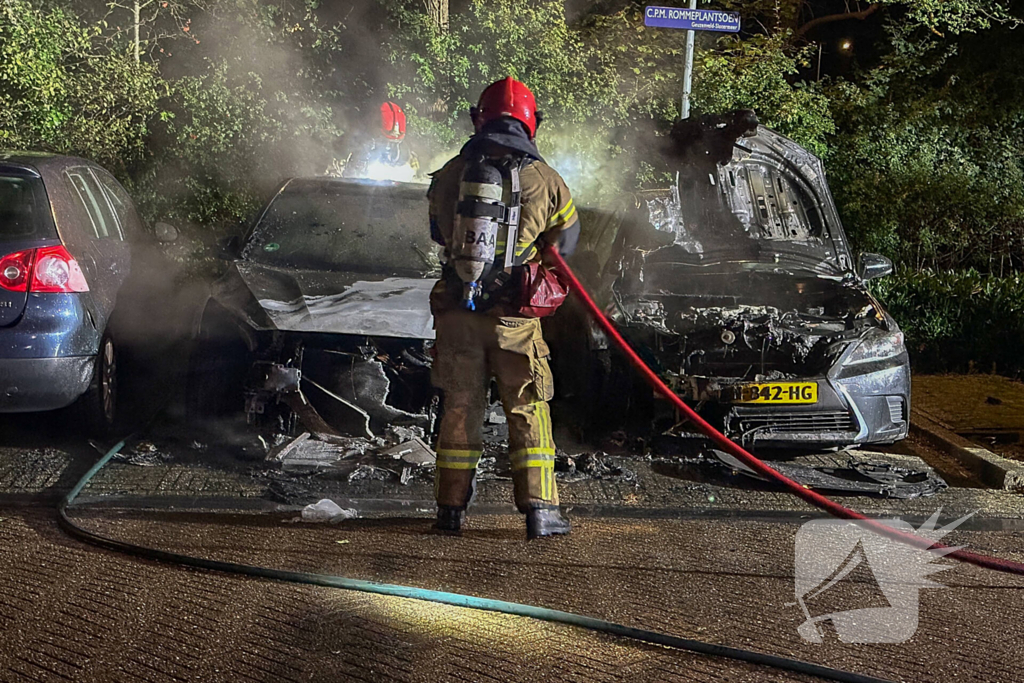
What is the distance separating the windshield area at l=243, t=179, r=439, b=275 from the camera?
6500 mm

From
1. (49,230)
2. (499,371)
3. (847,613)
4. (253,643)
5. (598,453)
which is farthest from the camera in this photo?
(598,453)

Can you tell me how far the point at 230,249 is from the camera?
659 cm

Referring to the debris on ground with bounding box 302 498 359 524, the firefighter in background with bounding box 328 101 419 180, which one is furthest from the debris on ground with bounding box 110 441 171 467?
the firefighter in background with bounding box 328 101 419 180

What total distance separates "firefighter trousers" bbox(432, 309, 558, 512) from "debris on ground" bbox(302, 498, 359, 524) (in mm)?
496

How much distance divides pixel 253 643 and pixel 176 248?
7.28 m

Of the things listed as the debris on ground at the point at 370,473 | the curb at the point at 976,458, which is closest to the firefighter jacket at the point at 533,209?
the debris on ground at the point at 370,473

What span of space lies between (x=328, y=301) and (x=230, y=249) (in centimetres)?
113

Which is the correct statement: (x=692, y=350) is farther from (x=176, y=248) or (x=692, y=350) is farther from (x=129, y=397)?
(x=176, y=248)

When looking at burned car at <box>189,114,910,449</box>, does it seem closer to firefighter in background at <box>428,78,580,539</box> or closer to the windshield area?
the windshield area

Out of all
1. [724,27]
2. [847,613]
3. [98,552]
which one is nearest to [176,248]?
[724,27]

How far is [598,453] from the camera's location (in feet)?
20.5

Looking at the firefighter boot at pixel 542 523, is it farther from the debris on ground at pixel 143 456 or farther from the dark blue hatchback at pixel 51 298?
the dark blue hatchback at pixel 51 298

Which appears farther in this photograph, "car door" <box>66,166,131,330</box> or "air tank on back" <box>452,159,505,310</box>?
"car door" <box>66,166,131,330</box>

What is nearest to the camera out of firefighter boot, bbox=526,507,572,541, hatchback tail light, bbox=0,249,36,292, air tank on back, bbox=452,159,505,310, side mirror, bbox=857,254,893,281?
air tank on back, bbox=452,159,505,310
